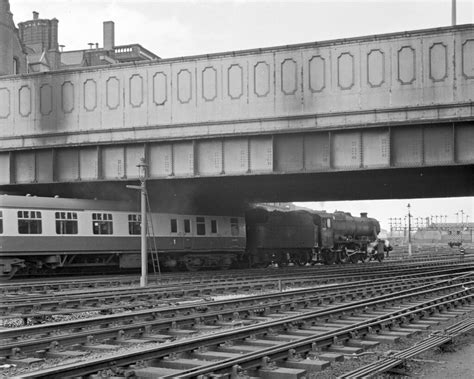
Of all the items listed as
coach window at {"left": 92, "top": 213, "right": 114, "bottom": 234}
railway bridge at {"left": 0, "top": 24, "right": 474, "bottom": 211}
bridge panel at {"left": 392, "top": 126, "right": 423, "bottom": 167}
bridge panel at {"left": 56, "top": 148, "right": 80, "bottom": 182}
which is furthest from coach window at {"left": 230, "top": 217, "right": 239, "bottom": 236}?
bridge panel at {"left": 392, "top": 126, "right": 423, "bottom": 167}

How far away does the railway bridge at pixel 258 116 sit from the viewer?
2248 centimetres

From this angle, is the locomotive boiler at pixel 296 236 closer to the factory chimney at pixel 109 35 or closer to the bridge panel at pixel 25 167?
the bridge panel at pixel 25 167

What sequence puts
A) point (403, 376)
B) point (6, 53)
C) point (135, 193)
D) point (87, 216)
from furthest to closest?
point (6, 53), point (135, 193), point (87, 216), point (403, 376)

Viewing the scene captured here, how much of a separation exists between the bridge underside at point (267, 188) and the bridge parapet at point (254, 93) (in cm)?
285

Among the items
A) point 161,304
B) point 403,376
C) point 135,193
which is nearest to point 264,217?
point 135,193

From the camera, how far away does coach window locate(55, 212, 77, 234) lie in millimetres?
25500

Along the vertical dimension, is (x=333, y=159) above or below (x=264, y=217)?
above

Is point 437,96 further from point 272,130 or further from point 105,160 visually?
point 105,160

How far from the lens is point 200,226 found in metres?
33.3

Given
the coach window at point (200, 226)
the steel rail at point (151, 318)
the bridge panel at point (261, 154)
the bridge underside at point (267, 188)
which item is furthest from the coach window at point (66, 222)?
the steel rail at point (151, 318)

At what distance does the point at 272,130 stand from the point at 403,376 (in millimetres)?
16697

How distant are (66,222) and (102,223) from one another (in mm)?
2069

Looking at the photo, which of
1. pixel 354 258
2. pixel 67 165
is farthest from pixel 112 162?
pixel 354 258

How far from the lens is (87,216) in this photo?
2692 centimetres
